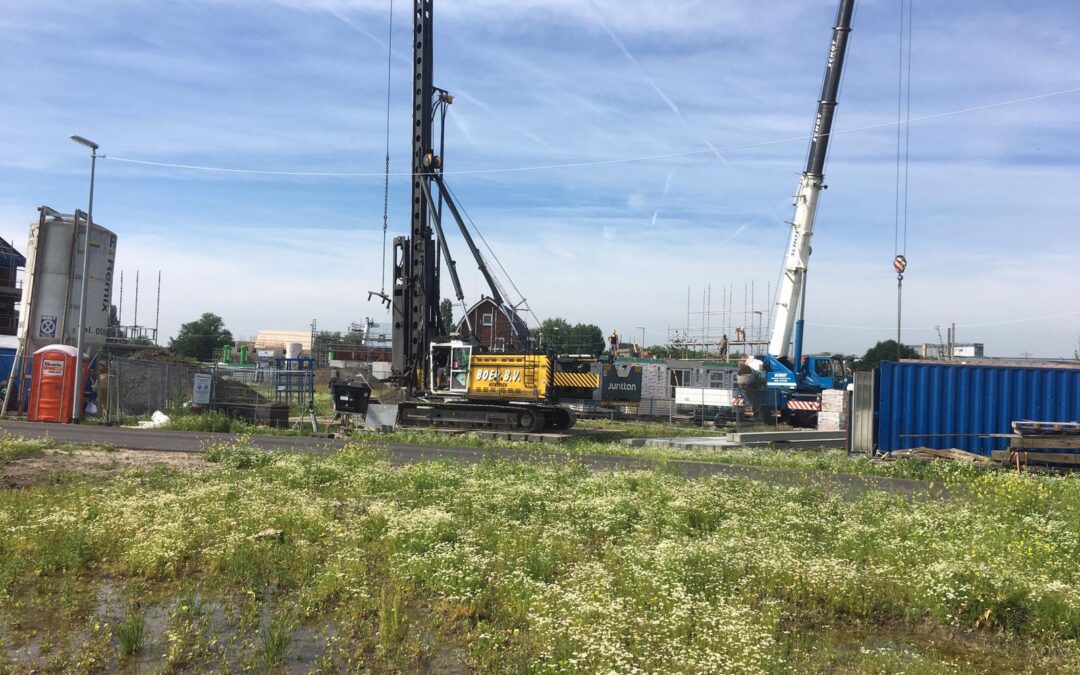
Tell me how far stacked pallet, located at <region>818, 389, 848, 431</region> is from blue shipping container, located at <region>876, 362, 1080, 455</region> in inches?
388

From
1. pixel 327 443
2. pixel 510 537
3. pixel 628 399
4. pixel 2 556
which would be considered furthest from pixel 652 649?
pixel 628 399

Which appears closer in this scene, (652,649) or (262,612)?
(652,649)

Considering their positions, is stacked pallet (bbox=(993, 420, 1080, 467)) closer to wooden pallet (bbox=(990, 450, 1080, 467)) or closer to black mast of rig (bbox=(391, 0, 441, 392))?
wooden pallet (bbox=(990, 450, 1080, 467))

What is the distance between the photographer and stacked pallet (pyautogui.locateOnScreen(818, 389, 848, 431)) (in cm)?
3045

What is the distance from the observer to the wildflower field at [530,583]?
5.98 metres

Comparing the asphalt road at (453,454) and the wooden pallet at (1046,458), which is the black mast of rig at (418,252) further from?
the wooden pallet at (1046,458)

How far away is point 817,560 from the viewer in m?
7.87

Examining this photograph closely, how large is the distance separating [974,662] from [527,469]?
9.05 metres

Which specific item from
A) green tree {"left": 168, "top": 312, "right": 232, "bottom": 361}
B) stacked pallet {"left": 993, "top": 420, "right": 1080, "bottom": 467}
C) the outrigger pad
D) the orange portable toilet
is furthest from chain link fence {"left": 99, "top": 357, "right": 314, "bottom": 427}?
green tree {"left": 168, "top": 312, "right": 232, "bottom": 361}

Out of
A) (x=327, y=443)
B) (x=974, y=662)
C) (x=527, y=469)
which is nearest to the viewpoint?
(x=974, y=662)

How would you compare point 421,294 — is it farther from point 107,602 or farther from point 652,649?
point 652,649

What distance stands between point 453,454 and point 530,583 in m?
11.9

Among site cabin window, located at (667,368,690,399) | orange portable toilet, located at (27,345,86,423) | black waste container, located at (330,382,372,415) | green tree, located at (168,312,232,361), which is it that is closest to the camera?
Answer: orange portable toilet, located at (27,345,86,423)

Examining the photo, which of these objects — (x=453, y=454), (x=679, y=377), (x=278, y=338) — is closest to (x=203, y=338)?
(x=278, y=338)
